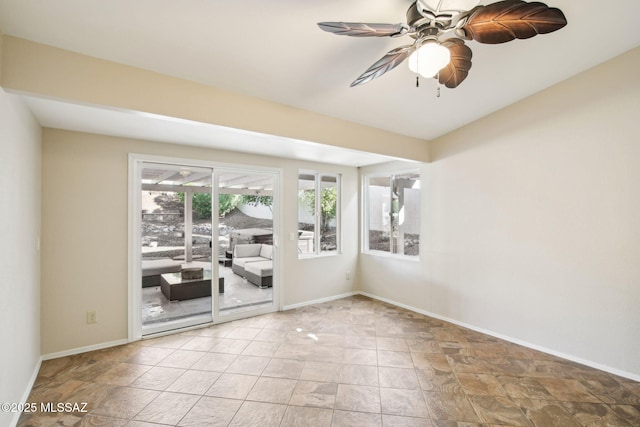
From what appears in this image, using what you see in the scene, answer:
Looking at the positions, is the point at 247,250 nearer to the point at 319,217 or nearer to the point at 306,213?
the point at 306,213

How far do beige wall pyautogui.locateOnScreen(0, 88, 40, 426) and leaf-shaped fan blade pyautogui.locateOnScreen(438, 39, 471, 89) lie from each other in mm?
2597

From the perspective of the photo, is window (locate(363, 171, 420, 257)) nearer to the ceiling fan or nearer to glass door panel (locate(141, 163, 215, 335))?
glass door panel (locate(141, 163, 215, 335))

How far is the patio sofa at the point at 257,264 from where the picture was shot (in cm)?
428

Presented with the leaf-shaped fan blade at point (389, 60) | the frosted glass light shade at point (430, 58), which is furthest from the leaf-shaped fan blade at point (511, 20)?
the leaf-shaped fan blade at point (389, 60)

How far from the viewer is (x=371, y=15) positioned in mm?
1851

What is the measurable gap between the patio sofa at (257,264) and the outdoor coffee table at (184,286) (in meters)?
0.38

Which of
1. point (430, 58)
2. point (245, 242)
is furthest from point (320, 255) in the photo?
point (430, 58)

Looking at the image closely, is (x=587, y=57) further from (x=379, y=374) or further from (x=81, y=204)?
(x=81, y=204)

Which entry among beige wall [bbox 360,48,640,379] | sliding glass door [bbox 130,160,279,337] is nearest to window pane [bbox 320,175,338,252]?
sliding glass door [bbox 130,160,279,337]

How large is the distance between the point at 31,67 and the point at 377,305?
459 centimetres

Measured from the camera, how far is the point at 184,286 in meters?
4.03

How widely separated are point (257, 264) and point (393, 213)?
7.60 ft

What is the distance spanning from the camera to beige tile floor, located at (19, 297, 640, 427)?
6.93 feet

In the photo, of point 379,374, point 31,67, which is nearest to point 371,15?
point 31,67
